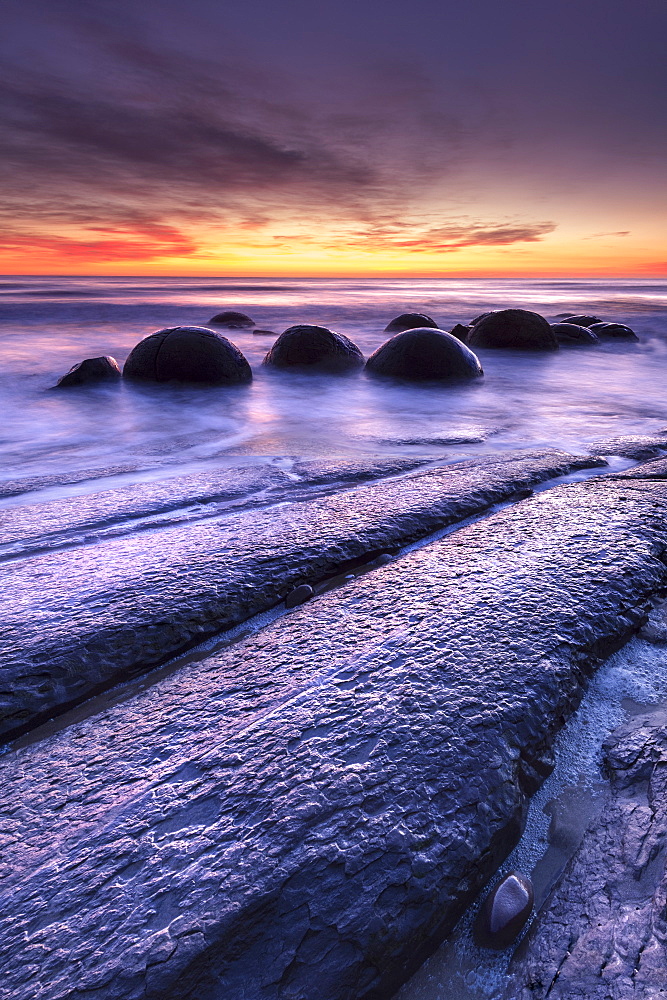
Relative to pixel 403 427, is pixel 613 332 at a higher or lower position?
higher

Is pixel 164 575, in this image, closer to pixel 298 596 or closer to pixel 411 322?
pixel 298 596

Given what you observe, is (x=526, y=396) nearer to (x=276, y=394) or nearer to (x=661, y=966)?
(x=276, y=394)

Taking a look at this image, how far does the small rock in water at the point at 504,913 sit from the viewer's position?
984 mm

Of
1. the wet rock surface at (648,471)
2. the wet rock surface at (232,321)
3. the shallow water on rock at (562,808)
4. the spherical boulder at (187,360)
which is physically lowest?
the shallow water on rock at (562,808)

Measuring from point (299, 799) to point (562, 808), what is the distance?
556 millimetres

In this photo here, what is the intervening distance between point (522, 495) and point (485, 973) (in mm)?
2161

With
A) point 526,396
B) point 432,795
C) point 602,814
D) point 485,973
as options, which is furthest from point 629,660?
point 526,396

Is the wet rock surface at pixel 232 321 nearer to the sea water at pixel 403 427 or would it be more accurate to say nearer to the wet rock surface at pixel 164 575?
the sea water at pixel 403 427

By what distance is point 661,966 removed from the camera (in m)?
0.86

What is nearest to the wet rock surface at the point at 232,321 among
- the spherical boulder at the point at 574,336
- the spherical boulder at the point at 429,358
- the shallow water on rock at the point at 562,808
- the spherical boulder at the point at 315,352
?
the spherical boulder at the point at 315,352

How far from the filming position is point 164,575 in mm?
1903

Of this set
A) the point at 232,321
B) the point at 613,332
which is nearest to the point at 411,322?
the point at 613,332

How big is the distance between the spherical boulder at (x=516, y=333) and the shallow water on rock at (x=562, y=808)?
8926mm

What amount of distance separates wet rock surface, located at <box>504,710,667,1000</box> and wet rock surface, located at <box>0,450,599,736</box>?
3.46 feet
